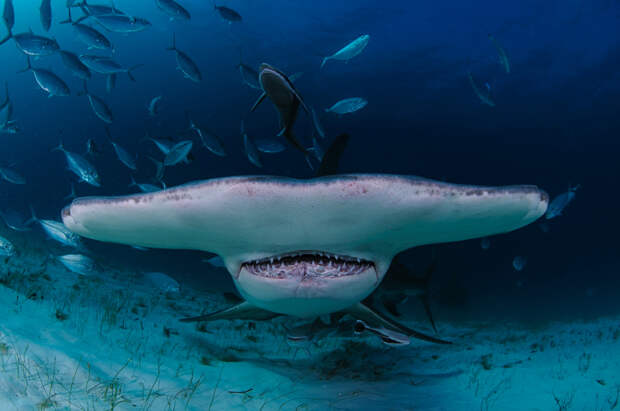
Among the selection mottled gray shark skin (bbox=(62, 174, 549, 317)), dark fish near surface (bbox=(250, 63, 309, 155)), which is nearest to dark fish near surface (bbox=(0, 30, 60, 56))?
mottled gray shark skin (bbox=(62, 174, 549, 317))

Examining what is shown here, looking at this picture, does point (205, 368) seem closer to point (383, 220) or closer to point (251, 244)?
point (251, 244)

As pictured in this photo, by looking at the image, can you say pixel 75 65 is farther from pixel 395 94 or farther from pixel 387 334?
pixel 395 94

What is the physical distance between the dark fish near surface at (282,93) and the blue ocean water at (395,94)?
2.78 metres

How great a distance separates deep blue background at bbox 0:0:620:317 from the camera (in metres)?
18.2

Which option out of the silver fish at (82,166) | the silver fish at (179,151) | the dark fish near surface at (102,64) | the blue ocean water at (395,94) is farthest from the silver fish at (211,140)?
the silver fish at (82,166)

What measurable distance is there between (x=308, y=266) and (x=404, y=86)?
2389cm

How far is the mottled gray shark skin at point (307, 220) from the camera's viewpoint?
5.60 ft

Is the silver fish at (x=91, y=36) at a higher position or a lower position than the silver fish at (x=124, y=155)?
higher

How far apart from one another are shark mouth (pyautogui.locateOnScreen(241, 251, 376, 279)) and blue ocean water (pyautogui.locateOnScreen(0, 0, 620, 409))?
1721mm

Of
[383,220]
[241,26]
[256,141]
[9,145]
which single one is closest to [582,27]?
[241,26]

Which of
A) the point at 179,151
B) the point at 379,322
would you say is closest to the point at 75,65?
the point at 179,151

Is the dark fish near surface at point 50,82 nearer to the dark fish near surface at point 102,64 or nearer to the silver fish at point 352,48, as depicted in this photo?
the dark fish near surface at point 102,64

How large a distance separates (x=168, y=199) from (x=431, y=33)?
68.5 feet

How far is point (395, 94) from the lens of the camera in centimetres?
2472
